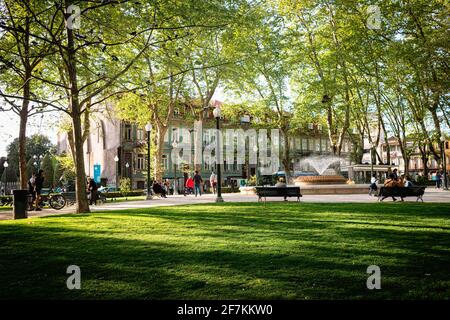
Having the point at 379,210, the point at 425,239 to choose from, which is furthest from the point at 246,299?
the point at 379,210

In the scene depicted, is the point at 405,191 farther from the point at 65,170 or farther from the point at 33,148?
the point at 33,148

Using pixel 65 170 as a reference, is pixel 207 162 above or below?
above

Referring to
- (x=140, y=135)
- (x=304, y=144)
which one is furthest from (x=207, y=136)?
(x=304, y=144)

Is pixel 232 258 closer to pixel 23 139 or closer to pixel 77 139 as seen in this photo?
pixel 77 139

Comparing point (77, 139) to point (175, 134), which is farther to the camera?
point (175, 134)

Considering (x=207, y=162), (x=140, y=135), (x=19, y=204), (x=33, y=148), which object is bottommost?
(x=19, y=204)

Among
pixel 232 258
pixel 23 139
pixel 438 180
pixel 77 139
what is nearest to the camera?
pixel 232 258

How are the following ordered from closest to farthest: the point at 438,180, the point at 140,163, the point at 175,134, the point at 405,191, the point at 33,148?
the point at 405,191
the point at 438,180
the point at 140,163
the point at 175,134
the point at 33,148

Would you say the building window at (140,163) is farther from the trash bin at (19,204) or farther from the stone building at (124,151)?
the trash bin at (19,204)

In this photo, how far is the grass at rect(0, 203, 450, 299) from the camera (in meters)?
4.70

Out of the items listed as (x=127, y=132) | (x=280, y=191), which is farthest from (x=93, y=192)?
(x=127, y=132)

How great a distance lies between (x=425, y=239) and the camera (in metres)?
7.20

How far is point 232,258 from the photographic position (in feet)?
20.0

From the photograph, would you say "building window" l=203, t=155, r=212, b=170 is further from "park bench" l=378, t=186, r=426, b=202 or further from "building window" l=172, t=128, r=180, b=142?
"park bench" l=378, t=186, r=426, b=202
